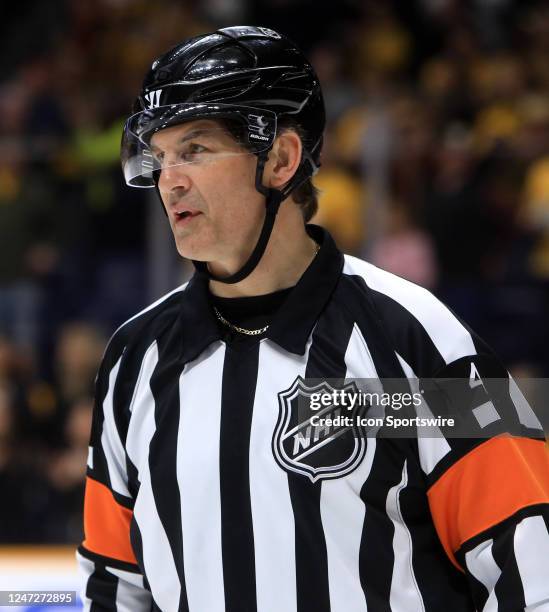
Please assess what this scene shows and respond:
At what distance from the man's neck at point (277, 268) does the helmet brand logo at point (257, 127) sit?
175 millimetres

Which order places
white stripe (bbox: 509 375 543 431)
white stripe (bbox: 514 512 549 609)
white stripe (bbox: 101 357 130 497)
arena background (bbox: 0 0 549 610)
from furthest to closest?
arena background (bbox: 0 0 549 610), white stripe (bbox: 101 357 130 497), white stripe (bbox: 509 375 543 431), white stripe (bbox: 514 512 549 609)

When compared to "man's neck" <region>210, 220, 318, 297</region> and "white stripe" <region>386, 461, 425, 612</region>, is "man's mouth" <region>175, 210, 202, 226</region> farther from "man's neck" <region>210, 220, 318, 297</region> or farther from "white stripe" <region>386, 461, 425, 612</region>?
"white stripe" <region>386, 461, 425, 612</region>

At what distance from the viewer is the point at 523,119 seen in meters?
5.58

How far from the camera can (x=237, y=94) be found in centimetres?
181

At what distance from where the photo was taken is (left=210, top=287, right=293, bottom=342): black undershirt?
74.3 inches

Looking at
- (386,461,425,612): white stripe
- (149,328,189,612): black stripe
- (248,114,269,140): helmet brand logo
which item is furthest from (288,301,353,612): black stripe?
(248,114,269,140): helmet brand logo

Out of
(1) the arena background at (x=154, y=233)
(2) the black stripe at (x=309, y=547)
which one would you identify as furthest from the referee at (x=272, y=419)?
(1) the arena background at (x=154, y=233)

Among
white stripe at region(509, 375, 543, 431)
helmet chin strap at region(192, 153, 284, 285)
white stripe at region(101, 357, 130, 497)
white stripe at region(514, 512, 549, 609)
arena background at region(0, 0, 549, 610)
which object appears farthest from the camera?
arena background at region(0, 0, 549, 610)

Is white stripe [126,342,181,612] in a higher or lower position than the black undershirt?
lower

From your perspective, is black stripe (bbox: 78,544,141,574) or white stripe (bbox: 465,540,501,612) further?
black stripe (bbox: 78,544,141,574)

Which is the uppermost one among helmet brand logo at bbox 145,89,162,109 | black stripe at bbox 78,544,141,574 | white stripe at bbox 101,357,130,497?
helmet brand logo at bbox 145,89,162,109

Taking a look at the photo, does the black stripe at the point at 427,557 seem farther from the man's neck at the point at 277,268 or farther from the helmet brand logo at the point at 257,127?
the helmet brand logo at the point at 257,127

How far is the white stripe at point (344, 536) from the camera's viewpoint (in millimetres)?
1716

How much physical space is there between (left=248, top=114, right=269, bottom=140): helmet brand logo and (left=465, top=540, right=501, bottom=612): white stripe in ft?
2.52
